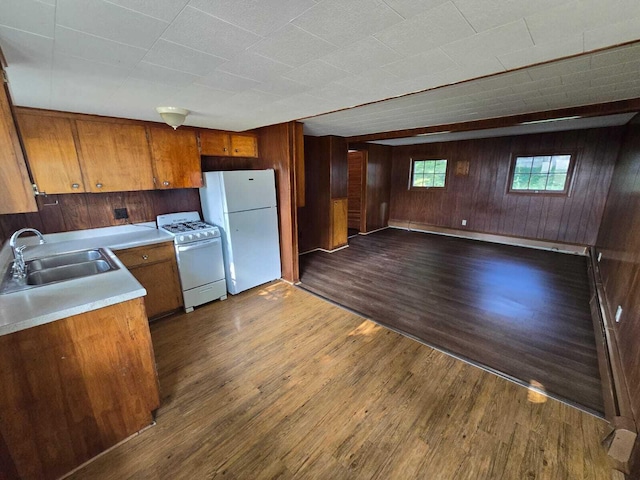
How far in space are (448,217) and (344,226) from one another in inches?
109

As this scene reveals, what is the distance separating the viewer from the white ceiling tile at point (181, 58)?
128cm

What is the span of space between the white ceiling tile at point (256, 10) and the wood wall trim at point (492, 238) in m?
6.13

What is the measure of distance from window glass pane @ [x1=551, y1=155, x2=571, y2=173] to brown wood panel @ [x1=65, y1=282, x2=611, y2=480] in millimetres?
4841

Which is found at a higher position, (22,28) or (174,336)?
(22,28)

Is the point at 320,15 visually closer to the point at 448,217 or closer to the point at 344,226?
the point at 344,226

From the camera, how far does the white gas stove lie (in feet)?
9.48

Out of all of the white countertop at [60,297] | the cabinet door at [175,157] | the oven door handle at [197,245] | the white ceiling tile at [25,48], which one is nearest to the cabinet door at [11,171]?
the white ceiling tile at [25,48]

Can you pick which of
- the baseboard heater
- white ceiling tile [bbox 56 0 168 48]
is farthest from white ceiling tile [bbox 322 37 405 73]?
the baseboard heater

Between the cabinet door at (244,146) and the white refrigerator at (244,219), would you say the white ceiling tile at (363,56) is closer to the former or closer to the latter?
the white refrigerator at (244,219)

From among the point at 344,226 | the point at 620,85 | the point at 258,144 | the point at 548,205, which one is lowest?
the point at 344,226

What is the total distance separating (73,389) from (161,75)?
6.21 ft

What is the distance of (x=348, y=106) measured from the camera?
8.34 ft

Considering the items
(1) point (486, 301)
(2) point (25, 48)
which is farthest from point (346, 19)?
(1) point (486, 301)

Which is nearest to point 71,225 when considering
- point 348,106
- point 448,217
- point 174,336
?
point 174,336
